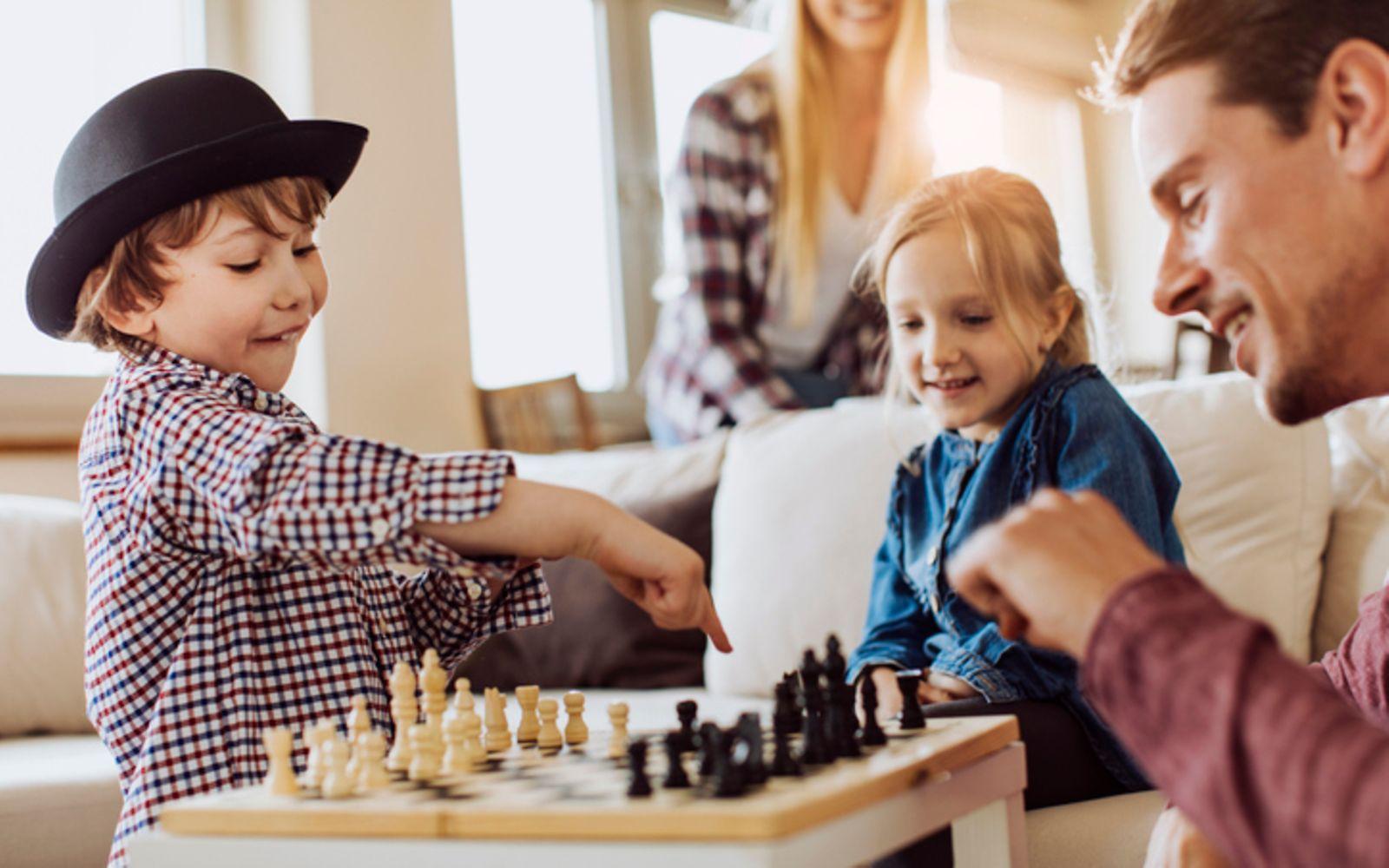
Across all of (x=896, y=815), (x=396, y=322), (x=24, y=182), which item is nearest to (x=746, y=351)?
(x=396, y=322)

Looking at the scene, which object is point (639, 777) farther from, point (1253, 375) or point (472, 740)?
point (1253, 375)

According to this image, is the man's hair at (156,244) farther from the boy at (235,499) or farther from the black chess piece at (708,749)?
the black chess piece at (708,749)

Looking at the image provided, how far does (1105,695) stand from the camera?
2.53 feet

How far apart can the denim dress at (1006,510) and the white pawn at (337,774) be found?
2.74 feet

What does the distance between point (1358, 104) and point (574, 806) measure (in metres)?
0.71

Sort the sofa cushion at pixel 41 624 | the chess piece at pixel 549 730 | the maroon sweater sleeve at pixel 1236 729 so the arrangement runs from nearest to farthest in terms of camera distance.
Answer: the maroon sweater sleeve at pixel 1236 729 → the chess piece at pixel 549 730 → the sofa cushion at pixel 41 624

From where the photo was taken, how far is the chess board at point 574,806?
0.81 metres

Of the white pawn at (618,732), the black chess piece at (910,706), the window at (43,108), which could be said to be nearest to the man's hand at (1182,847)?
the black chess piece at (910,706)

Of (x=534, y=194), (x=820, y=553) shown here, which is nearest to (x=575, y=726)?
(x=820, y=553)

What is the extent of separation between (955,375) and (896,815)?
0.90 m

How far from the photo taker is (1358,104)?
3.19 feet

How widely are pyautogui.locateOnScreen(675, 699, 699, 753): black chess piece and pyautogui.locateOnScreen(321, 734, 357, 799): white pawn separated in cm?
24

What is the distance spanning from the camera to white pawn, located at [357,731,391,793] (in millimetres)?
964

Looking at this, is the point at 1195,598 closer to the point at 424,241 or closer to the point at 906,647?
the point at 906,647
